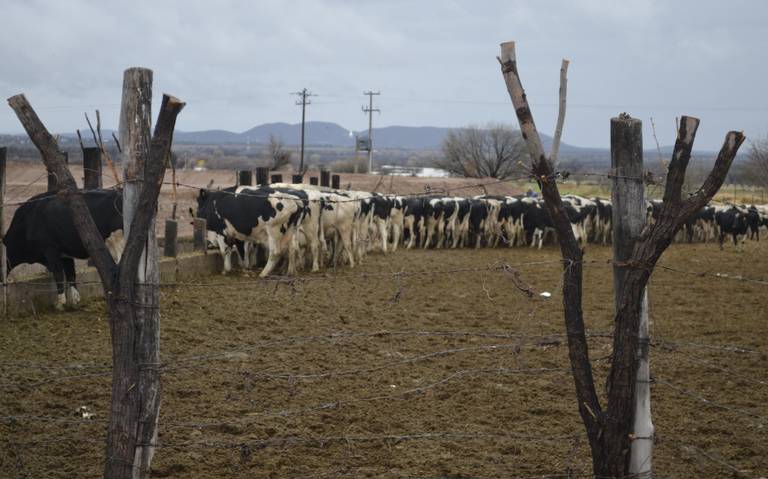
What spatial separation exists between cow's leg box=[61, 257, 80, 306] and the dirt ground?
0.23 metres

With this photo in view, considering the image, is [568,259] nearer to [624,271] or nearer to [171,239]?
[624,271]

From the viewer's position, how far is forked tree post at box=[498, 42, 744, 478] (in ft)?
12.5

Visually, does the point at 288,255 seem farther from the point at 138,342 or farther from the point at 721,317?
the point at 138,342

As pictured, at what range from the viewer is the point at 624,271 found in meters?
3.95

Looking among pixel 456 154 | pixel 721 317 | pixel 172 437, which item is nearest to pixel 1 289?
pixel 172 437

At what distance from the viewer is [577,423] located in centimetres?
654

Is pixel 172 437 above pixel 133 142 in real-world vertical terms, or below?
below

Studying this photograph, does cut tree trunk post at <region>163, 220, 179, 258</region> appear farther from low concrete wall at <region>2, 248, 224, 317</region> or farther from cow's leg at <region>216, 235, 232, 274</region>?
cow's leg at <region>216, 235, 232, 274</region>

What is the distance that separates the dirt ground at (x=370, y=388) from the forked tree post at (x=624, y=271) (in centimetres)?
35

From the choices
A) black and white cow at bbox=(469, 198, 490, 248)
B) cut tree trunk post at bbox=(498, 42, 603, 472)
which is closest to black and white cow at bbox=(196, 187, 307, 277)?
black and white cow at bbox=(469, 198, 490, 248)

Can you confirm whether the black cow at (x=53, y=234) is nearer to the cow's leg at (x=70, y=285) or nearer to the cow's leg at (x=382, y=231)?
the cow's leg at (x=70, y=285)

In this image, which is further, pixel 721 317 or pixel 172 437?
pixel 721 317

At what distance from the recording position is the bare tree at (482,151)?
246 feet

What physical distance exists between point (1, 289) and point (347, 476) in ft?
21.5
